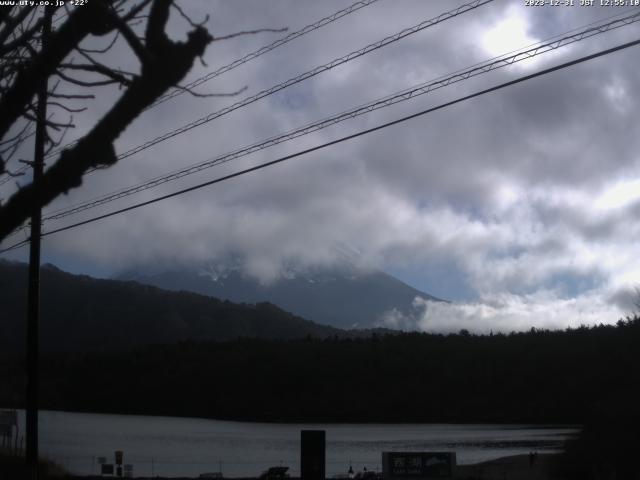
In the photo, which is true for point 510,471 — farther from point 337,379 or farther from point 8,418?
point 337,379

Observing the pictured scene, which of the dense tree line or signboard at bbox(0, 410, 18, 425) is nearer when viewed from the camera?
signboard at bbox(0, 410, 18, 425)

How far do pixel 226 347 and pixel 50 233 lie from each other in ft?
405

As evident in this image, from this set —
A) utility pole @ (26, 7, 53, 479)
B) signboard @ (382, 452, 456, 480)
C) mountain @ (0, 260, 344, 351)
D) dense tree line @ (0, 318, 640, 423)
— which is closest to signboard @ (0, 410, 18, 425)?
utility pole @ (26, 7, 53, 479)

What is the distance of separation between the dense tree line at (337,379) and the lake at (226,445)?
17.0 ft

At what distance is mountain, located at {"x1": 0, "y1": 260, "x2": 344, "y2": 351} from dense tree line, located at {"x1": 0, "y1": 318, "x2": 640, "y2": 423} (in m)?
14.7

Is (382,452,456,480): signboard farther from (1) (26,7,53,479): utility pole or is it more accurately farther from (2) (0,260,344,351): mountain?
(2) (0,260,344,351): mountain

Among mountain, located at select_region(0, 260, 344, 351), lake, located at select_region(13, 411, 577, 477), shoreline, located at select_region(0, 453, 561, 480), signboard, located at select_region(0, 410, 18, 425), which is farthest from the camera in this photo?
mountain, located at select_region(0, 260, 344, 351)

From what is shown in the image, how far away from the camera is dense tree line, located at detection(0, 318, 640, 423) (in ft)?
365

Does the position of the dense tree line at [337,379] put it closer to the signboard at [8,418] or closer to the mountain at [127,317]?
the mountain at [127,317]

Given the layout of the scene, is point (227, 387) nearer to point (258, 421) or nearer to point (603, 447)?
point (258, 421)

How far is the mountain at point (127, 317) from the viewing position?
14588 cm

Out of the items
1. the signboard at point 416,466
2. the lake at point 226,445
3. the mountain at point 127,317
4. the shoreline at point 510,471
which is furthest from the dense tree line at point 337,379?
the signboard at point 416,466

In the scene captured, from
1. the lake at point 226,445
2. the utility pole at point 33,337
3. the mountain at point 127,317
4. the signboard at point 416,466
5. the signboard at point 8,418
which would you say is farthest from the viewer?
the mountain at point 127,317

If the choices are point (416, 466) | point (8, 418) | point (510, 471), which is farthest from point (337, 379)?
point (416, 466)
